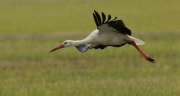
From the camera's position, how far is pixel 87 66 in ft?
57.8

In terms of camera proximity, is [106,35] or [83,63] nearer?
[106,35]

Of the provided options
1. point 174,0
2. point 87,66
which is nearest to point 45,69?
point 87,66

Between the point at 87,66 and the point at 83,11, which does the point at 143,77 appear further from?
the point at 83,11

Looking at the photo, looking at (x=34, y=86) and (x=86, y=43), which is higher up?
(x=86, y=43)

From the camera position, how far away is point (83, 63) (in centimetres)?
1831

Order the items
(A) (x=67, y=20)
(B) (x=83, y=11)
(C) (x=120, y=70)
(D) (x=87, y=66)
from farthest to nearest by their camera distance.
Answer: (B) (x=83, y=11), (A) (x=67, y=20), (D) (x=87, y=66), (C) (x=120, y=70)

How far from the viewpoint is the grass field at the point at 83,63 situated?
13.7 meters

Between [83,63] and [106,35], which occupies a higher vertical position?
[106,35]

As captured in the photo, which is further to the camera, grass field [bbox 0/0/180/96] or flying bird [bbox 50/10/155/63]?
grass field [bbox 0/0/180/96]

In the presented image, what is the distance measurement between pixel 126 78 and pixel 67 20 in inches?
844

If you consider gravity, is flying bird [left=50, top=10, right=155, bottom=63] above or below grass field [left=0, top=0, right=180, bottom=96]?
above

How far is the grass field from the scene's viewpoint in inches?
538

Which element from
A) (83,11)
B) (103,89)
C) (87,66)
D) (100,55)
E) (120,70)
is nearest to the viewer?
(103,89)

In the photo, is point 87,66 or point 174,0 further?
point 174,0
